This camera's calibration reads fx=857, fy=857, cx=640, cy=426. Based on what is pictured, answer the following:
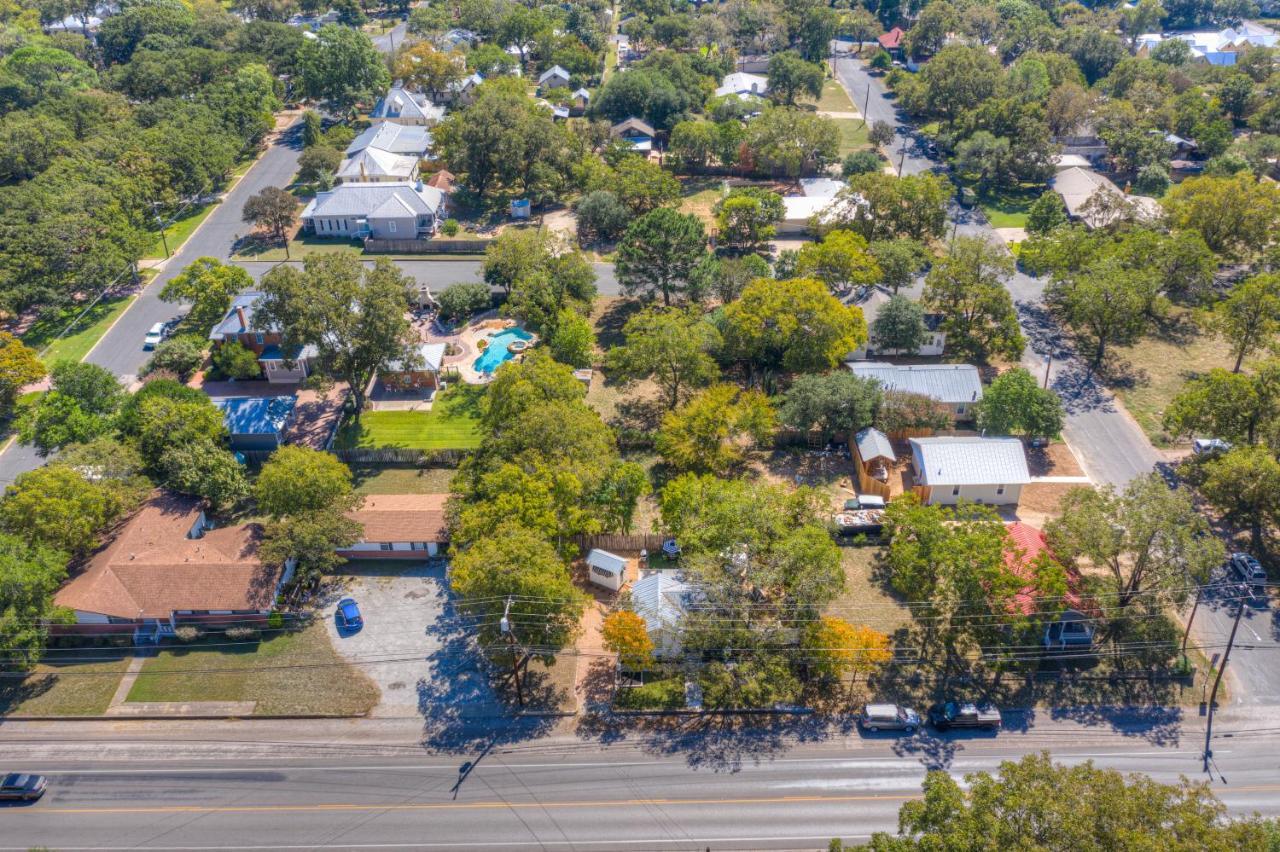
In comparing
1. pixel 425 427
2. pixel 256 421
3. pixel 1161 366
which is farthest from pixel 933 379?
pixel 256 421

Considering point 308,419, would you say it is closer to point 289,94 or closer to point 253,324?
point 253,324

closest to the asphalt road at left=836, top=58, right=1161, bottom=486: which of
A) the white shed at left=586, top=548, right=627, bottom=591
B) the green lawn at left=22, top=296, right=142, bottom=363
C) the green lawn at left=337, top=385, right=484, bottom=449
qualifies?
the white shed at left=586, top=548, right=627, bottom=591

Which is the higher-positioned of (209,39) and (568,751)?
(209,39)

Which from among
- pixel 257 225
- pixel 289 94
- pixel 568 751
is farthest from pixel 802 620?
pixel 289 94

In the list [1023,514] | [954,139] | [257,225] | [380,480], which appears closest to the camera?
[1023,514]

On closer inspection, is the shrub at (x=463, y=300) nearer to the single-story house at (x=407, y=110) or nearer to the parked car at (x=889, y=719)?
the single-story house at (x=407, y=110)

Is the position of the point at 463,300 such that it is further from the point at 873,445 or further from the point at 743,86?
the point at 743,86

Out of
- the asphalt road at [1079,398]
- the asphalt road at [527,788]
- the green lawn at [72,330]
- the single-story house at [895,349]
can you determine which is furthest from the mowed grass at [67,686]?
the asphalt road at [1079,398]
